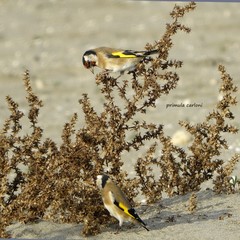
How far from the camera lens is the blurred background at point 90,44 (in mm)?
11578

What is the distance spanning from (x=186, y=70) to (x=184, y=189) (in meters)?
6.19

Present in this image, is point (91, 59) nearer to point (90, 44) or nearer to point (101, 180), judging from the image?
point (101, 180)

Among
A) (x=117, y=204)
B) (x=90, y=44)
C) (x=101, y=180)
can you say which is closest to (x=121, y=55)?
(x=101, y=180)

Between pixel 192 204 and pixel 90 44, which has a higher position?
pixel 90 44

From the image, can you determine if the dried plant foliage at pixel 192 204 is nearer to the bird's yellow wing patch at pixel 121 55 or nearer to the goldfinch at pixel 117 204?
the goldfinch at pixel 117 204

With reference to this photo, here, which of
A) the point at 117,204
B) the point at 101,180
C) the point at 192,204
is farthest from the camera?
the point at 192,204

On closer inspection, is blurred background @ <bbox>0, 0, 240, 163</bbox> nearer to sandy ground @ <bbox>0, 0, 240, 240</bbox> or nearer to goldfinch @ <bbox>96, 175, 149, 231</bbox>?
sandy ground @ <bbox>0, 0, 240, 240</bbox>

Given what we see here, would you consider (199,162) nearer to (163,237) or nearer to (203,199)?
(203,199)

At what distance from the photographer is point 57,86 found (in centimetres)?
1258

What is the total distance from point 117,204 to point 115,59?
1.09 metres

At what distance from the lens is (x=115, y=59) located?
639 cm

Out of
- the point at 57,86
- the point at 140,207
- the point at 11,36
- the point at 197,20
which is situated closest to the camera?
the point at 140,207

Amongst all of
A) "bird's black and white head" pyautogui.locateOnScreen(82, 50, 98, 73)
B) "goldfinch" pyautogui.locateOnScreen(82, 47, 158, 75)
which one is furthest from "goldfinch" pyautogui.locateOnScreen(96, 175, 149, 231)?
"bird's black and white head" pyautogui.locateOnScreen(82, 50, 98, 73)

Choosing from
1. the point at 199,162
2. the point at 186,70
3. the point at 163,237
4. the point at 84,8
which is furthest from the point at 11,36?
the point at 163,237
